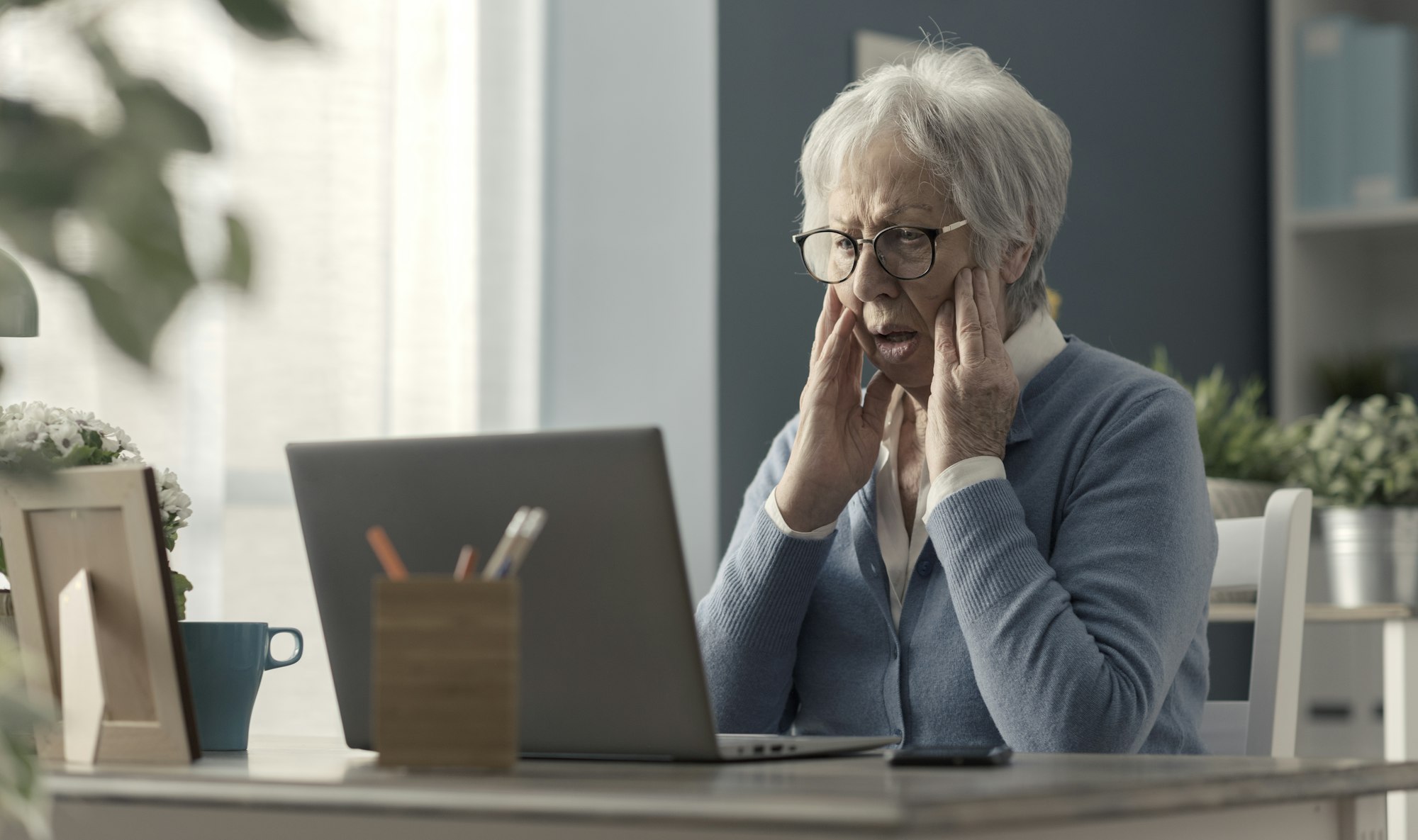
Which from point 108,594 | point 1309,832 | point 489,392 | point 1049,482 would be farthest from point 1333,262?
point 108,594

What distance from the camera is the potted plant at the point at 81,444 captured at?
102cm

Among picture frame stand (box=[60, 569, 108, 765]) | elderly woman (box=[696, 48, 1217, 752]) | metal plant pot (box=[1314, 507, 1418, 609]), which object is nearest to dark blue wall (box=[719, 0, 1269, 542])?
metal plant pot (box=[1314, 507, 1418, 609])

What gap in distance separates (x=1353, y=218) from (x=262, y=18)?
3207 millimetres

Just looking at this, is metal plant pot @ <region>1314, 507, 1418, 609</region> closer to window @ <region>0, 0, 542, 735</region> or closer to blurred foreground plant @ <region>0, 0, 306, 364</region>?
window @ <region>0, 0, 542, 735</region>

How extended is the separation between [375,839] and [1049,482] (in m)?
0.81

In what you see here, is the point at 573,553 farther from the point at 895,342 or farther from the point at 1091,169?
the point at 1091,169

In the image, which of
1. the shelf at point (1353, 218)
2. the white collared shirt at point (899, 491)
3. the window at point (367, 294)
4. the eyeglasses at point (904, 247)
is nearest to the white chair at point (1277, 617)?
the white collared shirt at point (899, 491)

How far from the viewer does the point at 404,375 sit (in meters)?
2.29

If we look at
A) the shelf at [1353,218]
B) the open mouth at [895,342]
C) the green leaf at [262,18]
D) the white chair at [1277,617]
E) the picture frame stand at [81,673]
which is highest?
the shelf at [1353,218]

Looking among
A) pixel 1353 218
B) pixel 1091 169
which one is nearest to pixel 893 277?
pixel 1091 169

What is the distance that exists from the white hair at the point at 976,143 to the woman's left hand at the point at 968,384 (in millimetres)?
64

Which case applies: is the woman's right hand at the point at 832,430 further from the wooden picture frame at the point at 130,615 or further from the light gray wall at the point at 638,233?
the light gray wall at the point at 638,233

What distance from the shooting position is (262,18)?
10.4 inches

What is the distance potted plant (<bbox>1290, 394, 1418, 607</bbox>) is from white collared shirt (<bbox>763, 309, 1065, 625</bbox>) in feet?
3.78
